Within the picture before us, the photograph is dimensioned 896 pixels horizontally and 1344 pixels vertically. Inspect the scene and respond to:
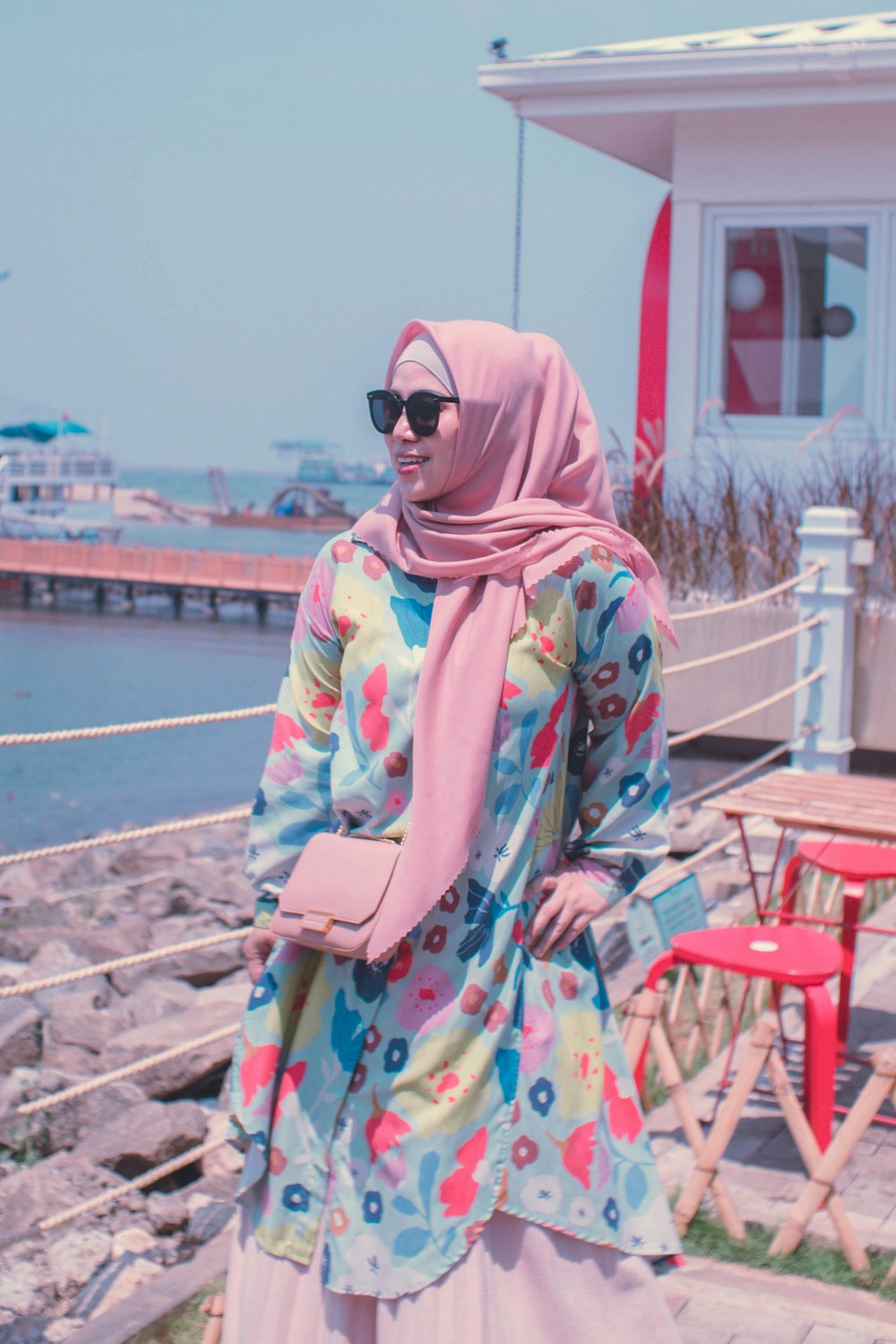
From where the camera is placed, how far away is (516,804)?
157cm

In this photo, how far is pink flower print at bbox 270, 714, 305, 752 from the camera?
5.45 ft

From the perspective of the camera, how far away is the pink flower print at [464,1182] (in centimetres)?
150

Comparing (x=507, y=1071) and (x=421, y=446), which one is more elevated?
(x=421, y=446)

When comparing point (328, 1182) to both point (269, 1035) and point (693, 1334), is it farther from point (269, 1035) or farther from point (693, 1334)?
point (693, 1334)

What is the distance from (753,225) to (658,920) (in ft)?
20.0

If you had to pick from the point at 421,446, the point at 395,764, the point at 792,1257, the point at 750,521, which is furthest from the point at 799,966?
the point at 750,521

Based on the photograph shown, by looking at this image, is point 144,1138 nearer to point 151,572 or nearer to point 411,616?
point 411,616

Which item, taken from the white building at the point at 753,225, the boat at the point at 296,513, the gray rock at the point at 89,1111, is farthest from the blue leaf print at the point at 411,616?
the boat at the point at 296,513

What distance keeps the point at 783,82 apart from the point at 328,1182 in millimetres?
7086

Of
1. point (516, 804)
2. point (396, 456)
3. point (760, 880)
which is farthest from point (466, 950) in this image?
point (760, 880)

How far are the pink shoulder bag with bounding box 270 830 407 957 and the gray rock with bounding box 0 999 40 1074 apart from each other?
3.19 meters

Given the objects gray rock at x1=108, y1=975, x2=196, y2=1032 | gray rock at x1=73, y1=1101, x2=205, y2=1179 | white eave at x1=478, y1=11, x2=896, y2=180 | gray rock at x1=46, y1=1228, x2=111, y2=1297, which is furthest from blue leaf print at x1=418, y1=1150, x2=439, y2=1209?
white eave at x1=478, y1=11, x2=896, y2=180

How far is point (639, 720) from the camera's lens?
1643mm

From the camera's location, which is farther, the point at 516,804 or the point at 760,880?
the point at 760,880
